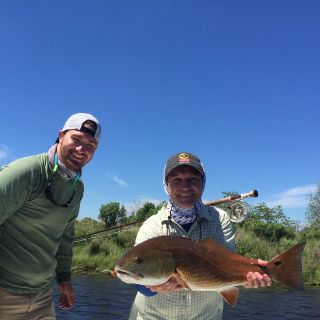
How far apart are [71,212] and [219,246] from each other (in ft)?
6.10

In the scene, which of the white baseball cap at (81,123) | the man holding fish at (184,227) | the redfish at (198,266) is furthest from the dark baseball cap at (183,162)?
the white baseball cap at (81,123)

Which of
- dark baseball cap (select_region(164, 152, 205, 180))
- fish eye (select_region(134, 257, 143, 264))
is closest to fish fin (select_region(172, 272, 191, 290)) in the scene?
fish eye (select_region(134, 257, 143, 264))

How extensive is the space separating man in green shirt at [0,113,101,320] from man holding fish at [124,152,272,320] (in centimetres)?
94

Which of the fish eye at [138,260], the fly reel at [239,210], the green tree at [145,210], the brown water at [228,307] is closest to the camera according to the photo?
the fish eye at [138,260]

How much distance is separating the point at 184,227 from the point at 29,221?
147 centimetres

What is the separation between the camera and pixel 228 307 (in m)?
17.3

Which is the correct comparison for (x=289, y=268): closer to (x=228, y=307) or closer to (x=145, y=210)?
(x=228, y=307)

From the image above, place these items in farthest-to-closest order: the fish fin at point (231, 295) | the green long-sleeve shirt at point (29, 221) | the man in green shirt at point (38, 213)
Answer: the man in green shirt at point (38, 213) → the green long-sleeve shirt at point (29, 221) → the fish fin at point (231, 295)

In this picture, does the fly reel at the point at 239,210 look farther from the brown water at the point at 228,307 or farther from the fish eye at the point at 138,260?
the fish eye at the point at 138,260

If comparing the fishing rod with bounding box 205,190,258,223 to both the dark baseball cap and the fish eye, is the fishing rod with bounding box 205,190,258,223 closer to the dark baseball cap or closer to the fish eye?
the dark baseball cap

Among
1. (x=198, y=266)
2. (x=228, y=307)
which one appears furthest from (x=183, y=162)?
(x=228, y=307)

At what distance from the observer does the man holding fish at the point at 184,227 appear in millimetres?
3799

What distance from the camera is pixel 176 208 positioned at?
395cm

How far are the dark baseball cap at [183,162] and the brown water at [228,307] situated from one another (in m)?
11.9
